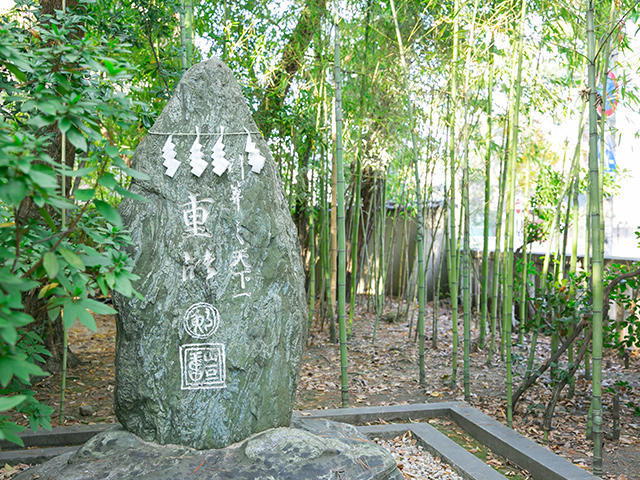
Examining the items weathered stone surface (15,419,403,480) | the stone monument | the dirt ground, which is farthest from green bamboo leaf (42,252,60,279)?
the dirt ground

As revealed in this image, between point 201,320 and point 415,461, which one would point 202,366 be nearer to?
point 201,320

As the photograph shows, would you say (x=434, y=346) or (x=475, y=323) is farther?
(x=475, y=323)

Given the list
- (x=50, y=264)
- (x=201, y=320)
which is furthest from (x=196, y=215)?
(x=50, y=264)

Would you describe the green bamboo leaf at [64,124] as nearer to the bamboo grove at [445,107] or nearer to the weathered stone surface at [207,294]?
the weathered stone surface at [207,294]

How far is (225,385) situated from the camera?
254 cm

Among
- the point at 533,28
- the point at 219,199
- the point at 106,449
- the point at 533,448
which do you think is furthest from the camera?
the point at 533,28

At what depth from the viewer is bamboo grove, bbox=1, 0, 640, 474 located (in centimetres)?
357

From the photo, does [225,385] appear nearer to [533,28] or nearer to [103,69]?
[103,69]

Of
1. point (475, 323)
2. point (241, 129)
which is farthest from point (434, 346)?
point (241, 129)

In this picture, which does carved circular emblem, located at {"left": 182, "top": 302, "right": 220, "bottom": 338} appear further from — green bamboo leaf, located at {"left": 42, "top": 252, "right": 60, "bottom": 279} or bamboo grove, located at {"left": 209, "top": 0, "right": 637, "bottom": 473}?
green bamboo leaf, located at {"left": 42, "top": 252, "right": 60, "bottom": 279}

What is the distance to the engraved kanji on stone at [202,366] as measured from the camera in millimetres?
2508

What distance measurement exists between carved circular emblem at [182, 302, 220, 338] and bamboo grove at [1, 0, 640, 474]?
111 centimetres

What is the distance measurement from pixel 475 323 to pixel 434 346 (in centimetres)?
135

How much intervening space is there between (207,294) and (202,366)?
0.32 metres
